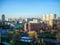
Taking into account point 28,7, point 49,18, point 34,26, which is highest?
point 28,7

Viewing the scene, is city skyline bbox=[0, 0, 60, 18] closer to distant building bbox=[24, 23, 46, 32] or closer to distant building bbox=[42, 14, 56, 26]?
distant building bbox=[42, 14, 56, 26]

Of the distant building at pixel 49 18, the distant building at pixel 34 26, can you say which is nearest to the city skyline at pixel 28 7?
the distant building at pixel 49 18

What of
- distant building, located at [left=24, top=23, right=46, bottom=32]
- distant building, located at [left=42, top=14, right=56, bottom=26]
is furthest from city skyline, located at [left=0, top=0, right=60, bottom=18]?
distant building, located at [left=24, top=23, right=46, bottom=32]

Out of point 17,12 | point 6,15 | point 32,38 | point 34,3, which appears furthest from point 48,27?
point 6,15

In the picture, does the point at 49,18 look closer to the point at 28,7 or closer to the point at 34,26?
the point at 34,26

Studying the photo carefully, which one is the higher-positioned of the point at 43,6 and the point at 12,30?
the point at 43,6

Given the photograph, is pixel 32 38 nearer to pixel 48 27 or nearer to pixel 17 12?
pixel 48 27

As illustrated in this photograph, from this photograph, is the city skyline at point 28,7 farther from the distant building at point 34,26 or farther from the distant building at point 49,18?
the distant building at point 34,26

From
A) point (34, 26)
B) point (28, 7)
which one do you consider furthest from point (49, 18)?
point (28, 7)
